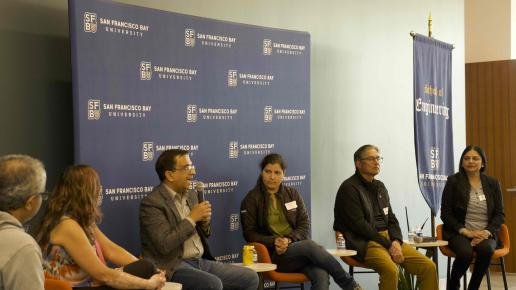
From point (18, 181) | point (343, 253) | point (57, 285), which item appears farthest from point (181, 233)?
point (18, 181)

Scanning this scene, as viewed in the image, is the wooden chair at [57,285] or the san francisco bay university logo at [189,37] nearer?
the wooden chair at [57,285]

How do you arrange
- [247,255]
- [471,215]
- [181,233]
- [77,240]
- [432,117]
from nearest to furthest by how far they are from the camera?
[77,240], [181,233], [247,255], [471,215], [432,117]

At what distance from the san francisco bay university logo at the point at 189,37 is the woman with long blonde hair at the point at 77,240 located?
1.70 m

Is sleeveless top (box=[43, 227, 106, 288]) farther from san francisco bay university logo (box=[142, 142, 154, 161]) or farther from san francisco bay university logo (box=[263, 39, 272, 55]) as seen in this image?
san francisco bay university logo (box=[263, 39, 272, 55])

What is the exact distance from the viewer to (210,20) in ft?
17.7

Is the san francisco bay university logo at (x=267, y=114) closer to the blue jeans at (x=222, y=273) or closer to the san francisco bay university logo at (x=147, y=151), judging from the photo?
the san francisco bay university logo at (x=147, y=151)

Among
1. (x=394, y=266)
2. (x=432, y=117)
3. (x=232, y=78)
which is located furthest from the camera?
(x=432, y=117)

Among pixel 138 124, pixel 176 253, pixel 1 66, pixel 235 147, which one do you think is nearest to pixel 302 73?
pixel 235 147

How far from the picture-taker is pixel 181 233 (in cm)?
451

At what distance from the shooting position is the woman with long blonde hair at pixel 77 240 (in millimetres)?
3609

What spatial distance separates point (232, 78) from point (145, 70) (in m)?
0.86

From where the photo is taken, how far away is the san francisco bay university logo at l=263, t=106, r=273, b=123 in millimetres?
5832

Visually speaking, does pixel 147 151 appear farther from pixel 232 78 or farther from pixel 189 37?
pixel 232 78

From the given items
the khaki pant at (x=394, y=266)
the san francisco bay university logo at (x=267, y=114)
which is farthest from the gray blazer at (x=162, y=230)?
the khaki pant at (x=394, y=266)
